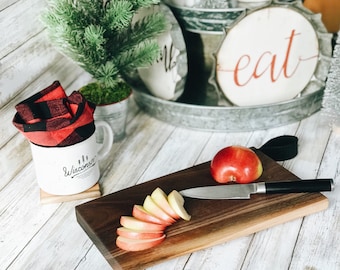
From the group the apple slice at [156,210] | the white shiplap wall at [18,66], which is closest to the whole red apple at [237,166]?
the apple slice at [156,210]

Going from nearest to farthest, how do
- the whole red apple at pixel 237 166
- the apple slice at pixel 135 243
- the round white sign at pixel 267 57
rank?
the apple slice at pixel 135 243 < the whole red apple at pixel 237 166 < the round white sign at pixel 267 57

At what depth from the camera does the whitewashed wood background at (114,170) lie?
2.69 ft

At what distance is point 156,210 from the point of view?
838mm

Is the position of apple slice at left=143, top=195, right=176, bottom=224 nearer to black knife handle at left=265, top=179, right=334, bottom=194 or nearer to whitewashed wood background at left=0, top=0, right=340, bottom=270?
whitewashed wood background at left=0, top=0, right=340, bottom=270

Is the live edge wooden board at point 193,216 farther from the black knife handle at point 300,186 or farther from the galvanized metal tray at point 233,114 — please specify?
the galvanized metal tray at point 233,114

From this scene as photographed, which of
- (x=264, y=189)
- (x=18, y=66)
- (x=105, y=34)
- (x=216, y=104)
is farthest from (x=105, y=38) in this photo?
(x=264, y=189)

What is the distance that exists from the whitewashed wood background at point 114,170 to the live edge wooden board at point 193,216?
2 cm

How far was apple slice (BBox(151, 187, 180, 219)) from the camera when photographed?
0.84 meters

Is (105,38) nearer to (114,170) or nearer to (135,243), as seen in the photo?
(114,170)

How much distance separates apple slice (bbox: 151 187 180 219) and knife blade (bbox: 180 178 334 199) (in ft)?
0.17

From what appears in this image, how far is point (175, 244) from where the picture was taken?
811mm

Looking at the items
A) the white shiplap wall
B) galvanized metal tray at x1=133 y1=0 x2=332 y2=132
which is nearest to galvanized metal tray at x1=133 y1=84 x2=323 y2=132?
galvanized metal tray at x1=133 y1=0 x2=332 y2=132

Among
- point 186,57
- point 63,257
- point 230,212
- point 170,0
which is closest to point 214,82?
point 186,57

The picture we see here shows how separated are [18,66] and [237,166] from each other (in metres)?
0.44
